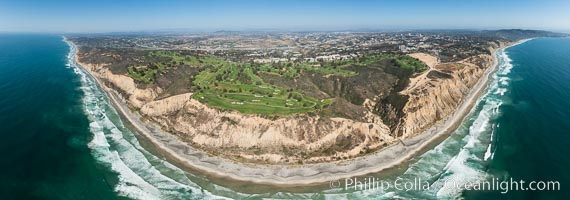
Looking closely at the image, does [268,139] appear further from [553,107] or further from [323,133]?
[553,107]

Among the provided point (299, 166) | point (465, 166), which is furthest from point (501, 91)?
point (299, 166)

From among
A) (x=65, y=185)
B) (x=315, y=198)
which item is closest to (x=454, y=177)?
(x=315, y=198)

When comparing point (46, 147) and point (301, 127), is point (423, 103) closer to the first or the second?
point (301, 127)

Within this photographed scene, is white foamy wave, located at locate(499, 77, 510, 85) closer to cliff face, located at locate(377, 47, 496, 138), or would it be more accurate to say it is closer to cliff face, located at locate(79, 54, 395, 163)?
cliff face, located at locate(377, 47, 496, 138)

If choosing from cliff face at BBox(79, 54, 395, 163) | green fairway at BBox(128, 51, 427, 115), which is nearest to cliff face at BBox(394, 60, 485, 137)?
cliff face at BBox(79, 54, 395, 163)

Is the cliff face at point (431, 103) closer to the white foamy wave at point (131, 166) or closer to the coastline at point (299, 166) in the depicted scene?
the coastline at point (299, 166)

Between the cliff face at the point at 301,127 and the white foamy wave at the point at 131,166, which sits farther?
the cliff face at the point at 301,127

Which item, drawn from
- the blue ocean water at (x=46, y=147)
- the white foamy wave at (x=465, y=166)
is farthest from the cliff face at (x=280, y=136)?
the blue ocean water at (x=46, y=147)

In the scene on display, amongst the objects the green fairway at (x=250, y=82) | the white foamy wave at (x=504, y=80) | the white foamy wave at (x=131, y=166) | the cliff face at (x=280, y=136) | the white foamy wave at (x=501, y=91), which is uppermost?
the green fairway at (x=250, y=82)

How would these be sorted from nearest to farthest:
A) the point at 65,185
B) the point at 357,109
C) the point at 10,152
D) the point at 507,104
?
the point at 65,185 → the point at 10,152 → the point at 357,109 → the point at 507,104
